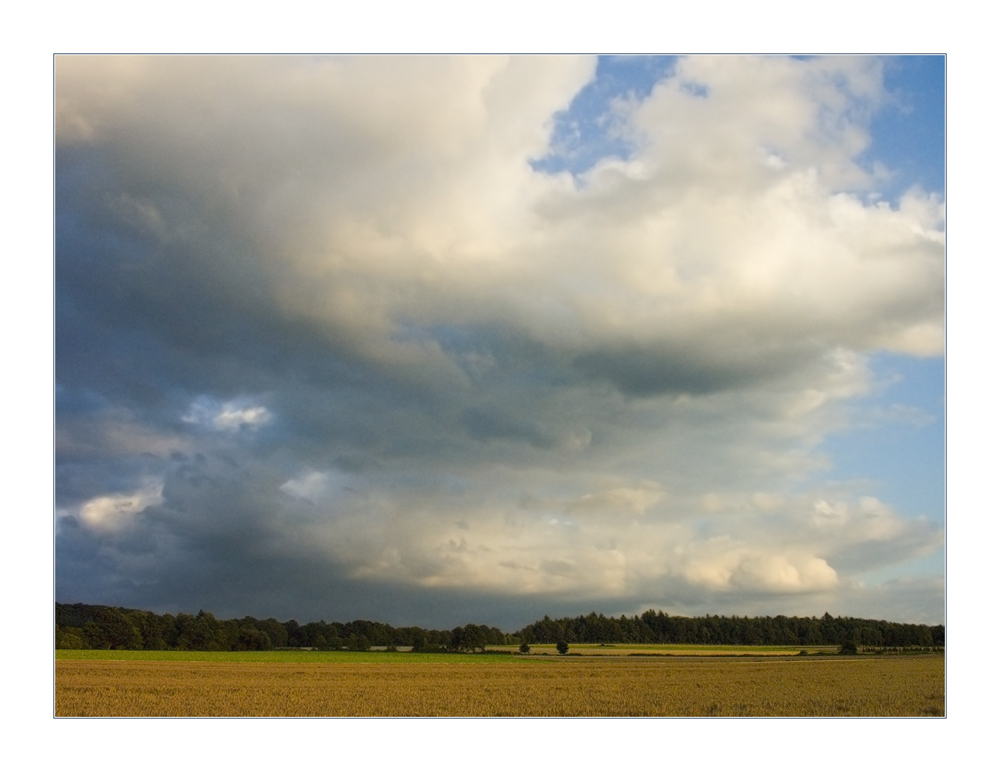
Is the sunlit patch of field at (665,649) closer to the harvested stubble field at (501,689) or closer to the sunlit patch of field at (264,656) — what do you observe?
the harvested stubble field at (501,689)

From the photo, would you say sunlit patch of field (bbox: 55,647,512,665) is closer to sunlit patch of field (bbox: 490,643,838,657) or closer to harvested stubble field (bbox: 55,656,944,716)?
harvested stubble field (bbox: 55,656,944,716)

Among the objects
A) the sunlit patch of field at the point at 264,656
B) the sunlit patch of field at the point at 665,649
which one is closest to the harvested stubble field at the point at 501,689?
the sunlit patch of field at the point at 264,656

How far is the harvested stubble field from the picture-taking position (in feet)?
113

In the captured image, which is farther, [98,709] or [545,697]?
[545,697]

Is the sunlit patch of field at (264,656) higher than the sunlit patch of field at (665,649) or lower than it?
higher

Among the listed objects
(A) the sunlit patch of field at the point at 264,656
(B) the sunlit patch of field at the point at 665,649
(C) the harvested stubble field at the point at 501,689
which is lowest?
(B) the sunlit patch of field at the point at 665,649

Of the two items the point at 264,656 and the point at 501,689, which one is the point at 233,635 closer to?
the point at 264,656

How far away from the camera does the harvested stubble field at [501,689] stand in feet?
113

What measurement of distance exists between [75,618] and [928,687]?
45906 millimetres

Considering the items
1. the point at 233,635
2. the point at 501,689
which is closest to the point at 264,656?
the point at 233,635

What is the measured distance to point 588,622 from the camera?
2904 inches
